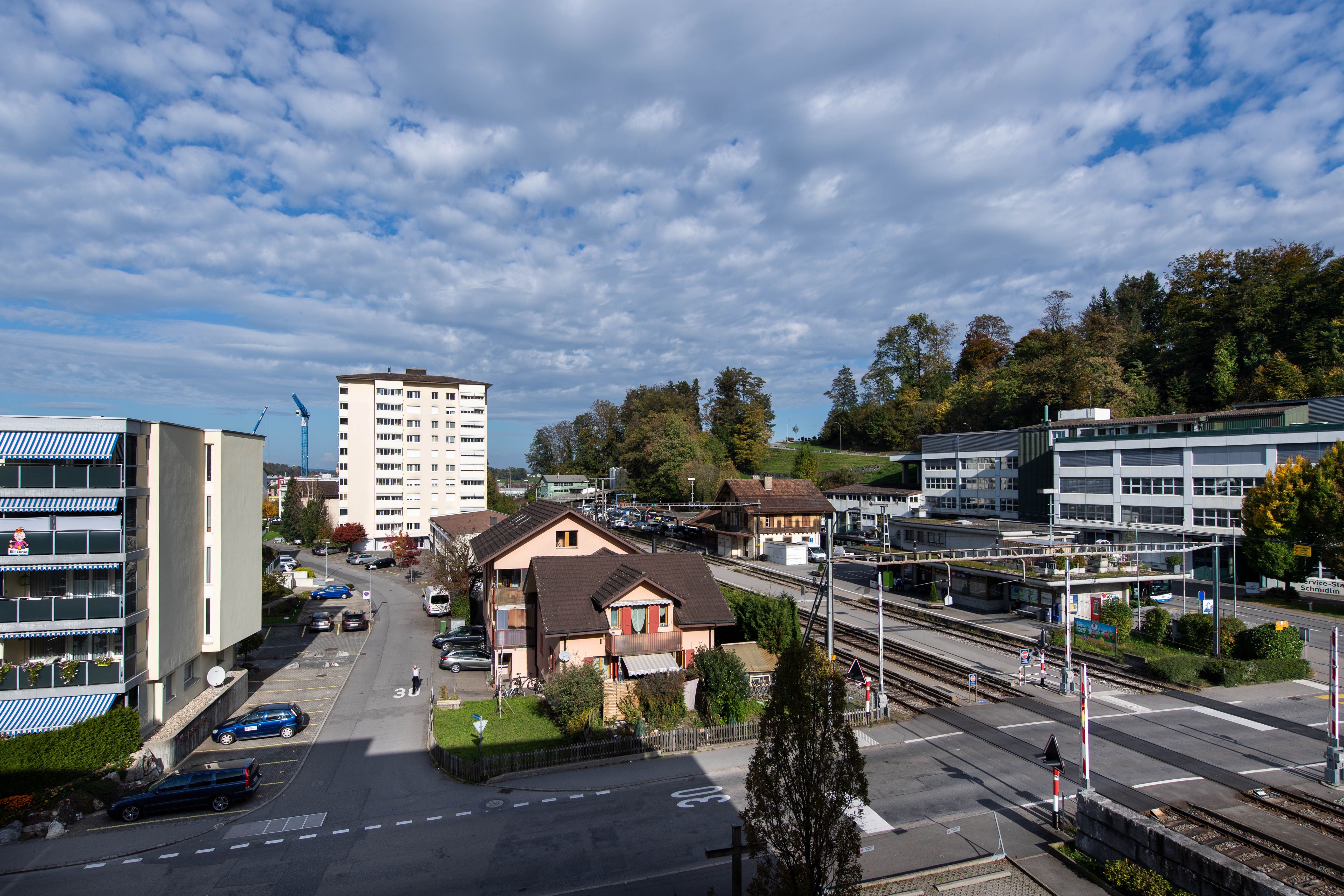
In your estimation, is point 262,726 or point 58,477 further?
point 262,726

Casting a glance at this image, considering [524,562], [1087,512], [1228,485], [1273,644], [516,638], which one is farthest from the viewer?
[1087,512]

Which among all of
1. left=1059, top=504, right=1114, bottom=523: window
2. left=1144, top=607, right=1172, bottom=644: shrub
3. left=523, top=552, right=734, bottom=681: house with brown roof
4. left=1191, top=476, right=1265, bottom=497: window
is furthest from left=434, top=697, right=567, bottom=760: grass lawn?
left=1059, top=504, right=1114, bottom=523: window

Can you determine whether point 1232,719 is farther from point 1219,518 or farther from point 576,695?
point 1219,518

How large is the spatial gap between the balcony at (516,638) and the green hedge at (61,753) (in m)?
14.7

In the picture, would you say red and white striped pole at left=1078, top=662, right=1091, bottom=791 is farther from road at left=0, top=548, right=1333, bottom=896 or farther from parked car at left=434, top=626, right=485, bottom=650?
parked car at left=434, top=626, right=485, bottom=650

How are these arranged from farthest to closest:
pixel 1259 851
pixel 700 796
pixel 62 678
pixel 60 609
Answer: pixel 60 609 < pixel 62 678 < pixel 700 796 < pixel 1259 851

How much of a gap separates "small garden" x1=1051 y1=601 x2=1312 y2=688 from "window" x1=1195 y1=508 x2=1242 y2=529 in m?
20.2

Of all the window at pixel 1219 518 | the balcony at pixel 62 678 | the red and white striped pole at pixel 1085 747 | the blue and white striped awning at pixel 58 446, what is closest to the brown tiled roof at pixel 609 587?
the red and white striped pole at pixel 1085 747

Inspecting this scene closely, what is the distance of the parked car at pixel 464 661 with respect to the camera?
3562 centimetres

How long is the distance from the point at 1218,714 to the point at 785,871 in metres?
23.6

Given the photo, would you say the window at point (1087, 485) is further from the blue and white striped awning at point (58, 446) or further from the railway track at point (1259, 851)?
the blue and white striped awning at point (58, 446)

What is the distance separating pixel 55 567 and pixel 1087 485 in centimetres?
6917

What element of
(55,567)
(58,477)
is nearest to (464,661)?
(55,567)

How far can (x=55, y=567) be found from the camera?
2247 cm
